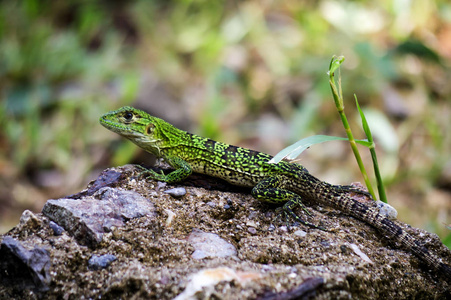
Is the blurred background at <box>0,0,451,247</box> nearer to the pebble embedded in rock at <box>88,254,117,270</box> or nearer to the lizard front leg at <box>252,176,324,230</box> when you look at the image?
the lizard front leg at <box>252,176,324,230</box>

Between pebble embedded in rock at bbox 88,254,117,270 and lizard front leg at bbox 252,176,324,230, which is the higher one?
lizard front leg at bbox 252,176,324,230

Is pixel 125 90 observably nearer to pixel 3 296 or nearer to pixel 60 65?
pixel 60 65

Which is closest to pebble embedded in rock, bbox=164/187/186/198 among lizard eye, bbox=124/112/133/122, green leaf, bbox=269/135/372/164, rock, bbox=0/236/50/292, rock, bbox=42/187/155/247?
rock, bbox=42/187/155/247

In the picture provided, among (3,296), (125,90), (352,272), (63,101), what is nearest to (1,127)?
(63,101)

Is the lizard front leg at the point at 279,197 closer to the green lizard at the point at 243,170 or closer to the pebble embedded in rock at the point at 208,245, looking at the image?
the green lizard at the point at 243,170

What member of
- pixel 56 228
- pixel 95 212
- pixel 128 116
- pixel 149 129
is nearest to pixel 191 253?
pixel 95 212

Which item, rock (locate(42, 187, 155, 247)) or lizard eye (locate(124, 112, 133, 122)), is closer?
rock (locate(42, 187, 155, 247))

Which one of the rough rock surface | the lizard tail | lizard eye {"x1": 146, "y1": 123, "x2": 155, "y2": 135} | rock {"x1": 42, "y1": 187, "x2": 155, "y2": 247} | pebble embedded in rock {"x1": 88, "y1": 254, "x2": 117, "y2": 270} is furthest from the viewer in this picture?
lizard eye {"x1": 146, "y1": 123, "x2": 155, "y2": 135}
